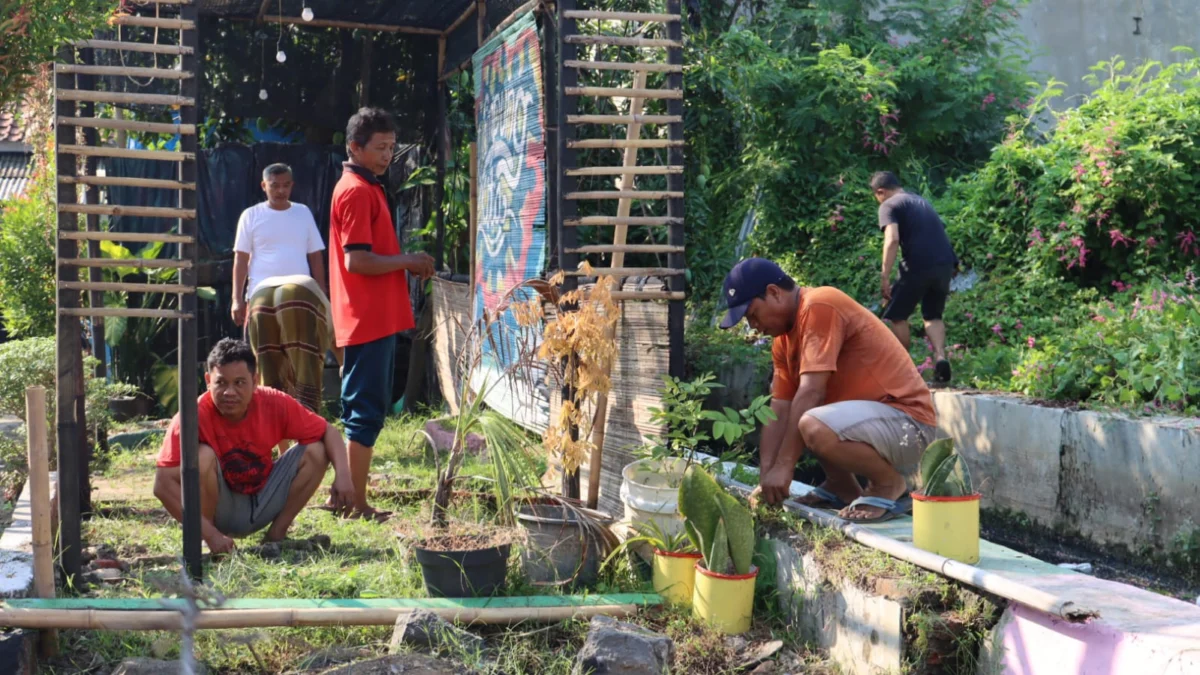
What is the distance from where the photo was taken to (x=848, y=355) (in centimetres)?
482

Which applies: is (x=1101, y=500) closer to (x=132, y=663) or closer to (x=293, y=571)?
(x=293, y=571)

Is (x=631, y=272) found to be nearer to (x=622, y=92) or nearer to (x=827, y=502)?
(x=622, y=92)

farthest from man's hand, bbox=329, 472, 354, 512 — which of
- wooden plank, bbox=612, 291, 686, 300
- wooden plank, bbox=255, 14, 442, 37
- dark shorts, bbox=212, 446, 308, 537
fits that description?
wooden plank, bbox=255, 14, 442, 37

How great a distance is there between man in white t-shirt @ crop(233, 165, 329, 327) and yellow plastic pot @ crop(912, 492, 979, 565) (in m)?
4.39

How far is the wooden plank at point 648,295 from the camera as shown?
17.7 feet

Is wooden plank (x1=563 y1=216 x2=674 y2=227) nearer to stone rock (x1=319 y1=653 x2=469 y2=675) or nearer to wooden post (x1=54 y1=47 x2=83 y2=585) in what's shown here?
wooden post (x1=54 y1=47 x2=83 y2=585)

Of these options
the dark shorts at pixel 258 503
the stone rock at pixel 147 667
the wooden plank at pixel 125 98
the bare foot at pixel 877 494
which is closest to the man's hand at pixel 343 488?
the dark shorts at pixel 258 503

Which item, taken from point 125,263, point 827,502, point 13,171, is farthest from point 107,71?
point 13,171

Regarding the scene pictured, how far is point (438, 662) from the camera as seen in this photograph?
358 centimetres

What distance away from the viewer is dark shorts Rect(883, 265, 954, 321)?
8203 mm

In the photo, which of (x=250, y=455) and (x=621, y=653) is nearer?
(x=621, y=653)

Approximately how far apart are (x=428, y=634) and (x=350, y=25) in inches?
267

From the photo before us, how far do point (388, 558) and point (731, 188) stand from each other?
6924mm

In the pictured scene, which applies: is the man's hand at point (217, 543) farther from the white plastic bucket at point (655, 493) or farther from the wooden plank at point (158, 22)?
the wooden plank at point (158, 22)
